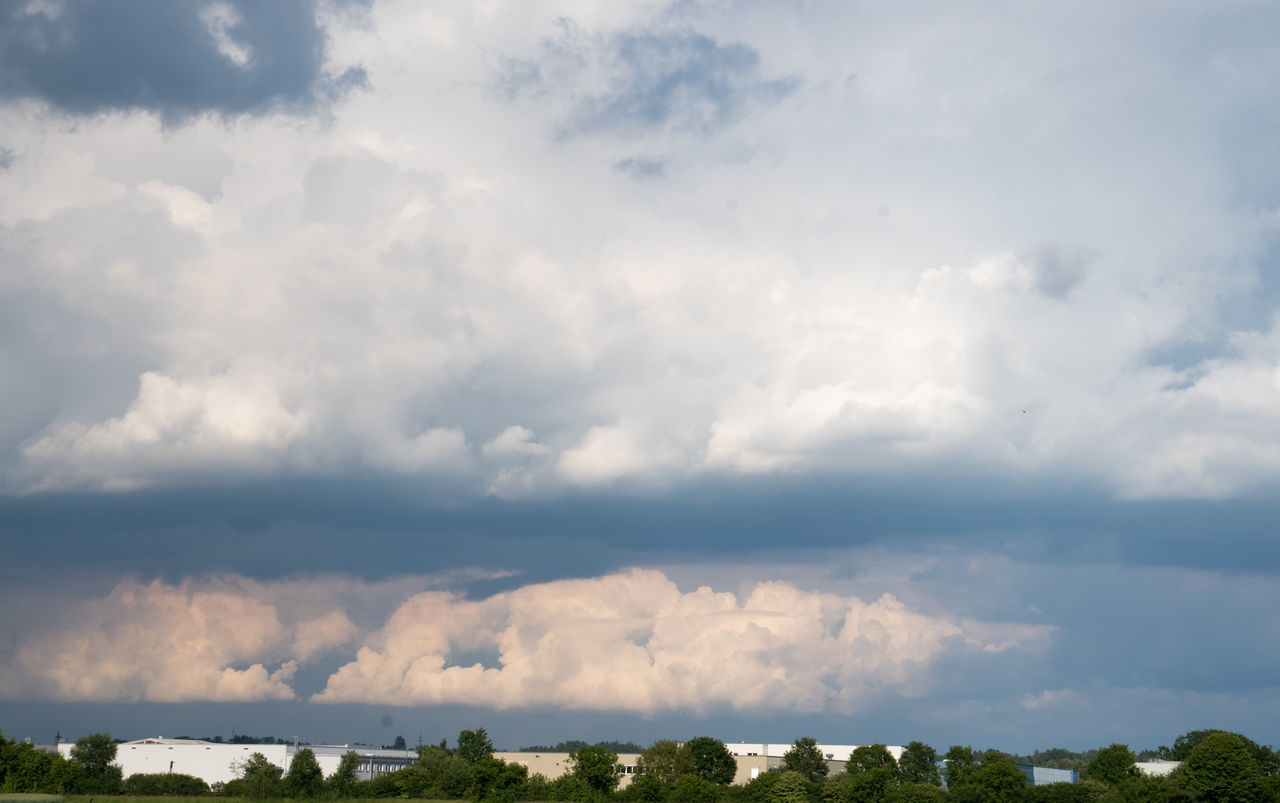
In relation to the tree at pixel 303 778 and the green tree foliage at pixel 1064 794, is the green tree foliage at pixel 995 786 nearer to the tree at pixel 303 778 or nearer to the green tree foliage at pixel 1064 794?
the green tree foliage at pixel 1064 794

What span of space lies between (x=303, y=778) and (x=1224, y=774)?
143 m

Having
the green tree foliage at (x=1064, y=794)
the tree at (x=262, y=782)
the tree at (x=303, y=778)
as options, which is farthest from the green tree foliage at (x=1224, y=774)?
the tree at (x=262, y=782)

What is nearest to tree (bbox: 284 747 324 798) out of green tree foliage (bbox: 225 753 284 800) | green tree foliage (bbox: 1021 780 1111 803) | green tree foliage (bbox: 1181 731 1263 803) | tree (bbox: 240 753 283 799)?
green tree foliage (bbox: 225 753 284 800)

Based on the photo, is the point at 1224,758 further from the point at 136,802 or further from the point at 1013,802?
the point at 136,802

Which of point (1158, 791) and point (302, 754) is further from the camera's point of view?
point (1158, 791)

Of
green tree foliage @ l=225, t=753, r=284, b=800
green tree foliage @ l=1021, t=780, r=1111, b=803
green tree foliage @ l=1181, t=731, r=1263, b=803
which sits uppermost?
green tree foliage @ l=225, t=753, r=284, b=800

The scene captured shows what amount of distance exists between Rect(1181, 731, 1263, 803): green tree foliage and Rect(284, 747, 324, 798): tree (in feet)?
451

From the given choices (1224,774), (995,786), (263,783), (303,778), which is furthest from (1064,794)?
(263,783)

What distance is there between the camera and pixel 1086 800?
618ft

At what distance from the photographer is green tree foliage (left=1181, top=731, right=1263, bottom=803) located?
6998 inches

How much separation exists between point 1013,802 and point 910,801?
56.6 feet

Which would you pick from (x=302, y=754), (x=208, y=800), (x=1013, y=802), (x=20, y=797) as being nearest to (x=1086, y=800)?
(x=1013, y=802)

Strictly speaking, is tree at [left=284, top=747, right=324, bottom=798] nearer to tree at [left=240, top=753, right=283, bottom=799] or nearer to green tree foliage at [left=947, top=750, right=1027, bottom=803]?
tree at [left=240, top=753, right=283, bottom=799]

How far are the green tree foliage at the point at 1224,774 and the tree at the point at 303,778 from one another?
13734 cm
